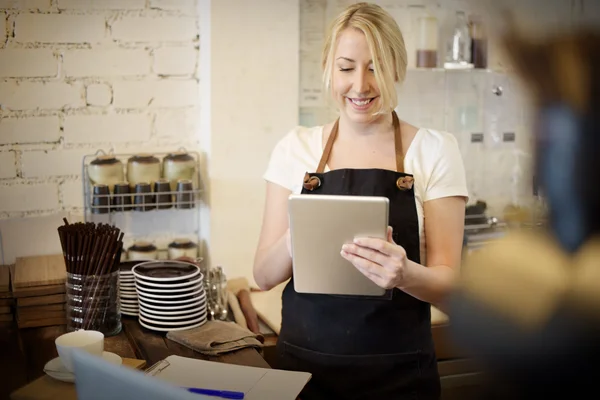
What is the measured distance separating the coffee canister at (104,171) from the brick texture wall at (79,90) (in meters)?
0.13

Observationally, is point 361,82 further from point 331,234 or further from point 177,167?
point 177,167

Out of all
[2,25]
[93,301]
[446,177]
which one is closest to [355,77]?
[446,177]

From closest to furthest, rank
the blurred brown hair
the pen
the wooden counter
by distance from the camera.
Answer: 1. the blurred brown hair
2. the pen
3. the wooden counter

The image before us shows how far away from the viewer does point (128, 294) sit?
6.21 feet

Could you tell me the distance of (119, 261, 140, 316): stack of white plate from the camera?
1883 mm

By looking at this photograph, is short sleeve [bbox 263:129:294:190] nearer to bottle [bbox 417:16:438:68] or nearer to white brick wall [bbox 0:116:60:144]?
white brick wall [bbox 0:116:60:144]

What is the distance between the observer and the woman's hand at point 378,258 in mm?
1230

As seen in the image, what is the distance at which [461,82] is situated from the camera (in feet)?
8.76

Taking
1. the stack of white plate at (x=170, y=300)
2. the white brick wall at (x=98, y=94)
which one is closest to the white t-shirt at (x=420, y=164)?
the stack of white plate at (x=170, y=300)

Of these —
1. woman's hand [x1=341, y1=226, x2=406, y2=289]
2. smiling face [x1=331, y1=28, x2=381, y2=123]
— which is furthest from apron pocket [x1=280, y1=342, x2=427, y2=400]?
smiling face [x1=331, y1=28, x2=381, y2=123]

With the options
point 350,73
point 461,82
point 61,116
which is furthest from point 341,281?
point 461,82

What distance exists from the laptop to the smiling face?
3.19 ft

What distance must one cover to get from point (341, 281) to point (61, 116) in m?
1.22

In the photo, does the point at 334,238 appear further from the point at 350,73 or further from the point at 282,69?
the point at 282,69
